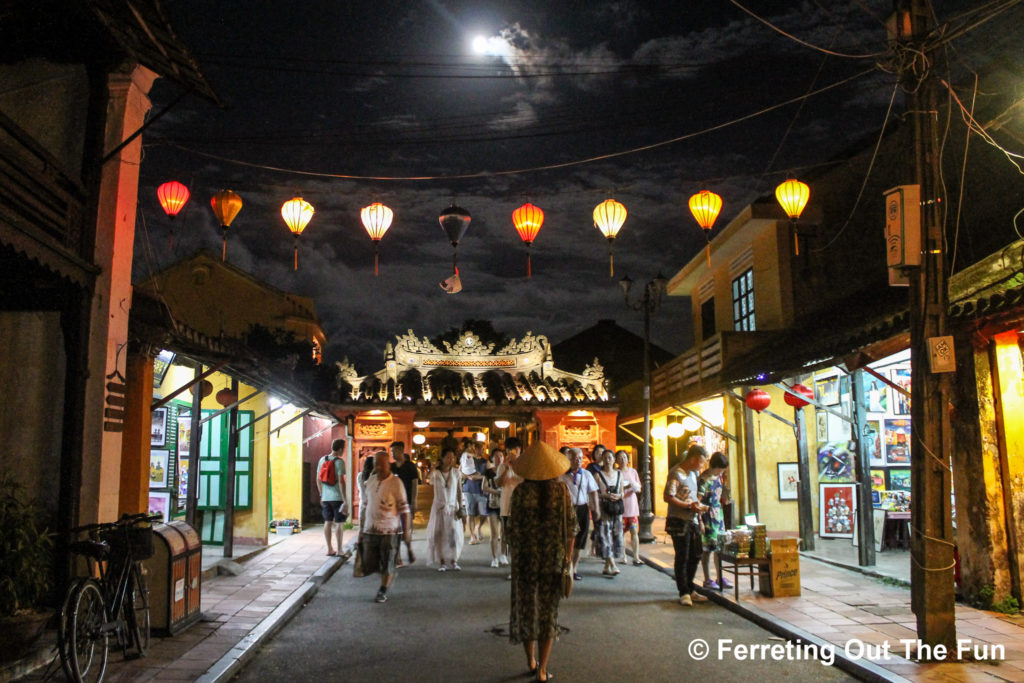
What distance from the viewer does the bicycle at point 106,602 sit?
5.75 m

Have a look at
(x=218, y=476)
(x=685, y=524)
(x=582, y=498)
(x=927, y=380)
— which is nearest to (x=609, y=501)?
(x=582, y=498)

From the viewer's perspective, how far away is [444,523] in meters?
13.5

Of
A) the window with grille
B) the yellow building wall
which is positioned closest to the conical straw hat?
the window with grille

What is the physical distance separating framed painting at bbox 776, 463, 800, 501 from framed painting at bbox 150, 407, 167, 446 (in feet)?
43.5

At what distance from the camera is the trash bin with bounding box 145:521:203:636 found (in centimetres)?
771

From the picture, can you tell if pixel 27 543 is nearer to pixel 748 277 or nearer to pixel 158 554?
pixel 158 554

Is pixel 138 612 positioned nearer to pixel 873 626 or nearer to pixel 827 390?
pixel 873 626

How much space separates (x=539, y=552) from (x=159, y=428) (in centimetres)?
1034

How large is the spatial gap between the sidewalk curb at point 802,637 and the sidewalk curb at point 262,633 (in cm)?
553

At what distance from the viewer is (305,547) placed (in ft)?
52.9

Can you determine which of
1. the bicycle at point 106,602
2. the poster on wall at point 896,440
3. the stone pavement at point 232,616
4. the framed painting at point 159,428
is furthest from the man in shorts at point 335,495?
the poster on wall at point 896,440

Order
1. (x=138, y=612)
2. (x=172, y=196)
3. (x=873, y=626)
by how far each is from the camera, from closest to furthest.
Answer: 1. (x=138, y=612)
2. (x=873, y=626)
3. (x=172, y=196)

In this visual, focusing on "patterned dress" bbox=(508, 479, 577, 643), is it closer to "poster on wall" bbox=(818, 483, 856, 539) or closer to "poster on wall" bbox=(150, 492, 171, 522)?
"poster on wall" bbox=(150, 492, 171, 522)

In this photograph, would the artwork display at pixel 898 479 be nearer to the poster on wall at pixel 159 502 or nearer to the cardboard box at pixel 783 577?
the cardboard box at pixel 783 577
